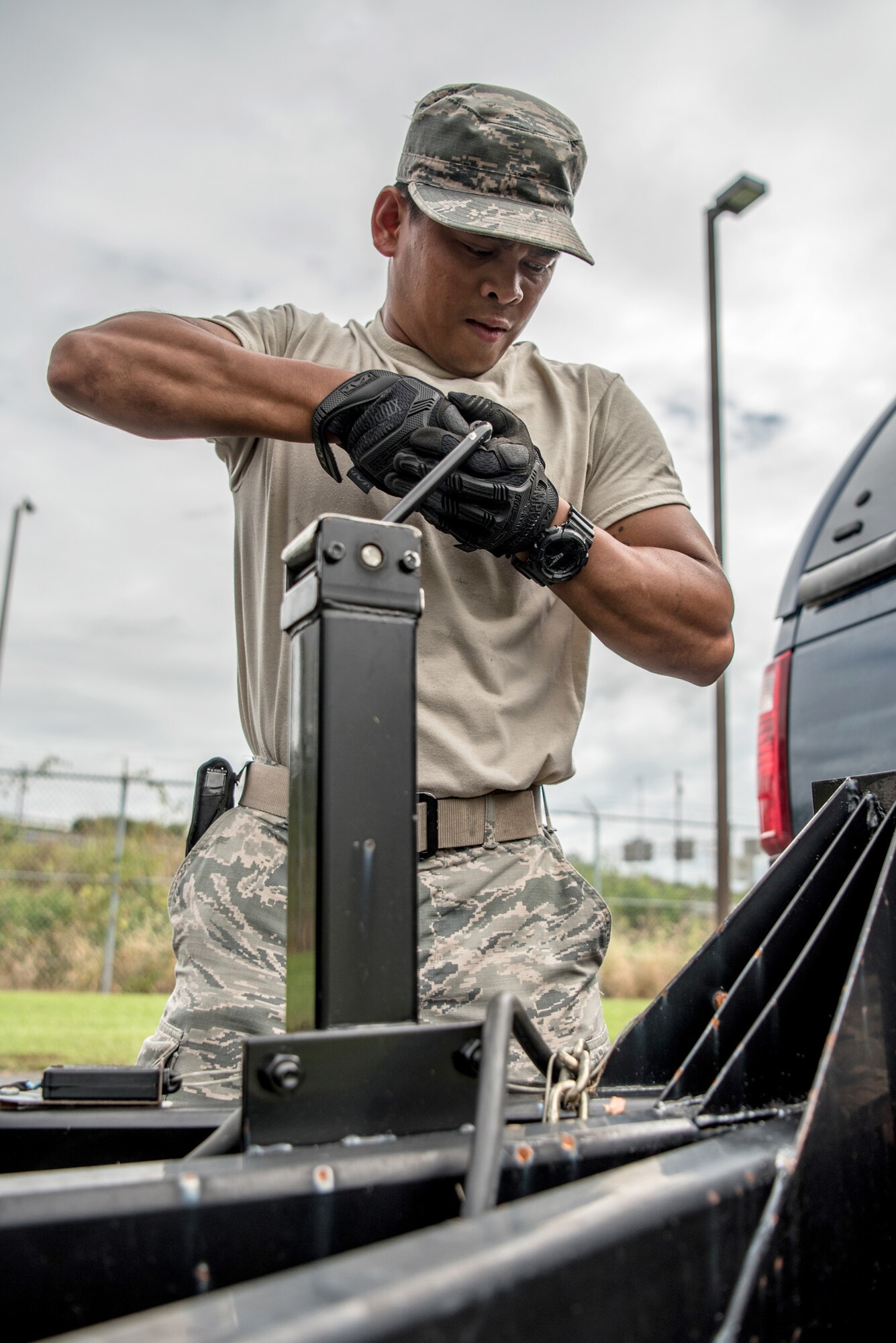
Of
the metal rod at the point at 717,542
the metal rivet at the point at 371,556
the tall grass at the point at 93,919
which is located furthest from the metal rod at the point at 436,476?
the tall grass at the point at 93,919

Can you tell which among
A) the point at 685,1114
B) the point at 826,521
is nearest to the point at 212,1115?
the point at 685,1114

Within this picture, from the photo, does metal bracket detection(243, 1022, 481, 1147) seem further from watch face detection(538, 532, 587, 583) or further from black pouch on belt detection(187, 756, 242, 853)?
black pouch on belt detection(187, 756, 242, 853)

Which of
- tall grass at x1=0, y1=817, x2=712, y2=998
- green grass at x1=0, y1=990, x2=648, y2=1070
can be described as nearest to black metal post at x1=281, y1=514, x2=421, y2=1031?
green grass at x1=0, y1=990, x2=648, y2=1070

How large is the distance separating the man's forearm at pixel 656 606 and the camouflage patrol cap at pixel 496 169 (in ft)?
1.70

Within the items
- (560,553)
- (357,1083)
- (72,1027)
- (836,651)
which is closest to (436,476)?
(560,553)

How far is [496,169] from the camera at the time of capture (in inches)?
71.9

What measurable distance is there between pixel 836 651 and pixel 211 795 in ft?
5.11

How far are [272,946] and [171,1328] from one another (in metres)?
1.22

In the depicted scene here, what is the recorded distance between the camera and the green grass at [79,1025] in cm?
670

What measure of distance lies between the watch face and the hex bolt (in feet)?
3.04

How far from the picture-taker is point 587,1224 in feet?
2.04

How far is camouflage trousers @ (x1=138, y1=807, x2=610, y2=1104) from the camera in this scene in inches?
63.6

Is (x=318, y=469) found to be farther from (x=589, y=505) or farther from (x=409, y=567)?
(x=409, y=567)

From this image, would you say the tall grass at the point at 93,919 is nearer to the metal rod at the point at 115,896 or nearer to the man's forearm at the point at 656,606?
the metal rod at the point at 115,896
